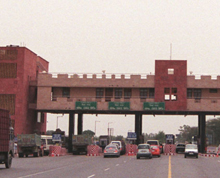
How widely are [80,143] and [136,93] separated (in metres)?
15.3

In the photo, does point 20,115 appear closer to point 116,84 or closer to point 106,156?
point 116,84

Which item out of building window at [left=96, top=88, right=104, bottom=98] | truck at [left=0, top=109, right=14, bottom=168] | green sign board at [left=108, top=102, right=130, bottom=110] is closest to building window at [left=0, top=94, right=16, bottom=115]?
building window at [left=96, top=88, right=104, bottom=98]

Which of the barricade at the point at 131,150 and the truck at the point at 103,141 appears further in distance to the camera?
the truck at the point at 103,141

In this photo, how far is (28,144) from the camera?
51781 mm

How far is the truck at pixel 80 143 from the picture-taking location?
60.6 meters

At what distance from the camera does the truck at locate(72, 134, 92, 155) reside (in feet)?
199

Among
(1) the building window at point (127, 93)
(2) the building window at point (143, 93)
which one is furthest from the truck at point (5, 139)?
(2) the building window at point (143, 93)

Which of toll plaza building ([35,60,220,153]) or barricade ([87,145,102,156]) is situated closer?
barricade ([87,145,102,156])

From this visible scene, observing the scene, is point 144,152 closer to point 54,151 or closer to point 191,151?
point 191,151

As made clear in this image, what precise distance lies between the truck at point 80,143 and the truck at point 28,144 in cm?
845

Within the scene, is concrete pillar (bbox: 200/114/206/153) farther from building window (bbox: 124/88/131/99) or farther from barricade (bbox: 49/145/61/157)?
barricade (bbox: 49/145/61/157)

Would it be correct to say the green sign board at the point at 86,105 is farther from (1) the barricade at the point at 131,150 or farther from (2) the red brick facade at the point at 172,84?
(1) the barricade at the point at 131,150

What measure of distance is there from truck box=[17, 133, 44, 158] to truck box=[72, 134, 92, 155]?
845 centimetres

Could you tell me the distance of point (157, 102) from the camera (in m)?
69.0
